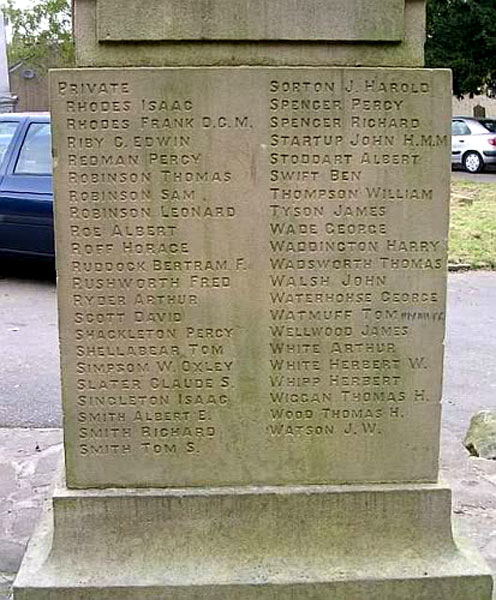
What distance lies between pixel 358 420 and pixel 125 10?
1.51 meters

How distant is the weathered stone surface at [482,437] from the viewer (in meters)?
4.66

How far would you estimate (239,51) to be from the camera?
2.89 m

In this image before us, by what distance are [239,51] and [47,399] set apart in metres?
3.74

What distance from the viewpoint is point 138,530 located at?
9.97 feet

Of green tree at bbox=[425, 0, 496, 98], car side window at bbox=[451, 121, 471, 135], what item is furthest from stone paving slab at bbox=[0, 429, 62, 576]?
green tree at bbox=[425, 0, 496, 98]

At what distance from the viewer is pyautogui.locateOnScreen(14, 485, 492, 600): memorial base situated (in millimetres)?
2986

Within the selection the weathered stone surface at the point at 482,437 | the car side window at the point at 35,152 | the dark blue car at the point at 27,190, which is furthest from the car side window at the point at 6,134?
the weathered stone surface at the point at 482,437

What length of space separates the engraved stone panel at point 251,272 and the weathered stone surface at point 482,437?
167 cm

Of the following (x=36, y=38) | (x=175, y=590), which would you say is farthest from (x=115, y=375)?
(x=36, y=38)

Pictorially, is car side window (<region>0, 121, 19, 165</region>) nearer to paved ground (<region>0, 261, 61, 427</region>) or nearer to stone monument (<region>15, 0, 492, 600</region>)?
paved ground (<region>0, 261, 61, 427</region>)

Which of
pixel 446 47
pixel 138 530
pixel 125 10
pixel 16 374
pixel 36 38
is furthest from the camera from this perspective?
pixel 36 38

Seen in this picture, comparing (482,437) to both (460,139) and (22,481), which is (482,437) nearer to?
(22,481)

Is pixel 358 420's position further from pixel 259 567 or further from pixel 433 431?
pixel 259 567

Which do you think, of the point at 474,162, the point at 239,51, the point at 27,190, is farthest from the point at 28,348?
the point at 474,162
